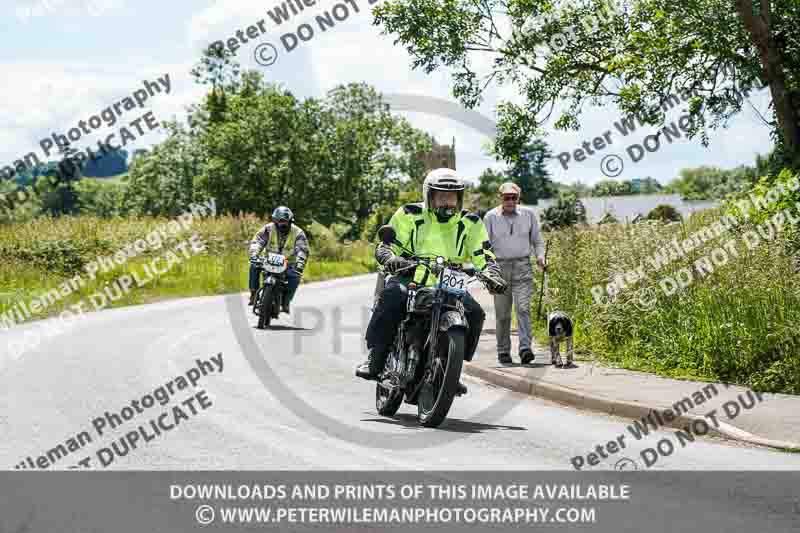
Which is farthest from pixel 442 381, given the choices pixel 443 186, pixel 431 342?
pixel 443 186

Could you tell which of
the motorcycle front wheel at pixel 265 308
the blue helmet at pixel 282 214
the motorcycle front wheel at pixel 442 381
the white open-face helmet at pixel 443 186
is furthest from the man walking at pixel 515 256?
the motorcycle front wheel at pixel 265 308

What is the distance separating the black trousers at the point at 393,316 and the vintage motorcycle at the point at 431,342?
0.24 feet

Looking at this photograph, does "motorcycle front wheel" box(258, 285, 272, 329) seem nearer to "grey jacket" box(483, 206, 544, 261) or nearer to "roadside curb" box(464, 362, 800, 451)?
"roadside curb" box(464, 362, 800, 451)

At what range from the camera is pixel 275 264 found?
62.3 feet

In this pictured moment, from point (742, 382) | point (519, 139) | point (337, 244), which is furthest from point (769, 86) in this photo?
point (337, 244)

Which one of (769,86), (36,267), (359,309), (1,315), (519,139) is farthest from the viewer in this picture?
(36,267)

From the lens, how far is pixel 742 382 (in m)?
10.9

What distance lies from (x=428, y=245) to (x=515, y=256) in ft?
13.9

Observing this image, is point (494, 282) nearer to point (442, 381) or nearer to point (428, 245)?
point (428, 245)

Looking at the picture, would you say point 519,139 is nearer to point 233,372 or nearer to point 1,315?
point 233,372

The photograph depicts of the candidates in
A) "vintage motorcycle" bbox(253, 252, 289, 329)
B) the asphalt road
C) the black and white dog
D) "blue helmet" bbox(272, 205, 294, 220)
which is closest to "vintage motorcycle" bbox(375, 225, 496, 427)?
the asphalt road

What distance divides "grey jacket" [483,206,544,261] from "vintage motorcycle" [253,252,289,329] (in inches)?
253

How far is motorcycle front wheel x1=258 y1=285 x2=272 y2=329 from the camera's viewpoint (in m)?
19.0

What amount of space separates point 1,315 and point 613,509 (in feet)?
63.5
